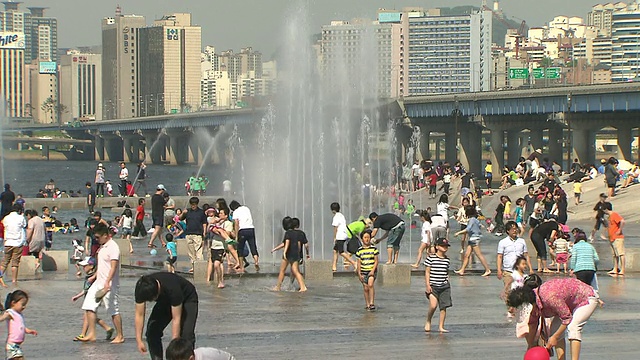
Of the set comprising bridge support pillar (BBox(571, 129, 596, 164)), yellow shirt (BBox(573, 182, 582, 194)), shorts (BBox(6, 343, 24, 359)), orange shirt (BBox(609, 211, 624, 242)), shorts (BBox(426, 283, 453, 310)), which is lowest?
shorts (BBox(6, 343, 24, 359))

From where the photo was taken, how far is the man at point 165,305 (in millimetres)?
12430

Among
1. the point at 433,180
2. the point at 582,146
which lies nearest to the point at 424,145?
the point at 582,146

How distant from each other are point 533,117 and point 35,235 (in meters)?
87.3

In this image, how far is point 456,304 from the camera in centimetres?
2191

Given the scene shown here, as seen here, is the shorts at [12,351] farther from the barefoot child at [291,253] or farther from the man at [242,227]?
the man at [242,227]

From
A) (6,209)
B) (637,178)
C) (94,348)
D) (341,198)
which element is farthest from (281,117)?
(94,348)

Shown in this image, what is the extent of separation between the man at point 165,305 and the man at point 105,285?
11.6 ft

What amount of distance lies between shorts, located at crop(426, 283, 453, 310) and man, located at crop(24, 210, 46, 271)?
37.5ft

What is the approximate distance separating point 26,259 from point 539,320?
16.1m

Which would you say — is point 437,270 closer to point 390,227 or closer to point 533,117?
point 390,227

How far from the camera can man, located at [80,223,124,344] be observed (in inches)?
651

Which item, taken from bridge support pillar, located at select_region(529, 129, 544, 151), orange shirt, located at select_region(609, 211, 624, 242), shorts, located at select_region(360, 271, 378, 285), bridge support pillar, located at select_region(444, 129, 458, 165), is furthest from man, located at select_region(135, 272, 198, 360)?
A: bridge support pillar, located at select_region(529, 129, 544, 151)

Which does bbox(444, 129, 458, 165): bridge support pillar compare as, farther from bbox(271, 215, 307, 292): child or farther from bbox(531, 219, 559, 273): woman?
bbox(271, 215, 307, 292): child

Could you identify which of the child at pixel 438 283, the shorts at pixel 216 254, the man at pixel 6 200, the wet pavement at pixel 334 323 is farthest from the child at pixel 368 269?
the man at pixel 6 200
